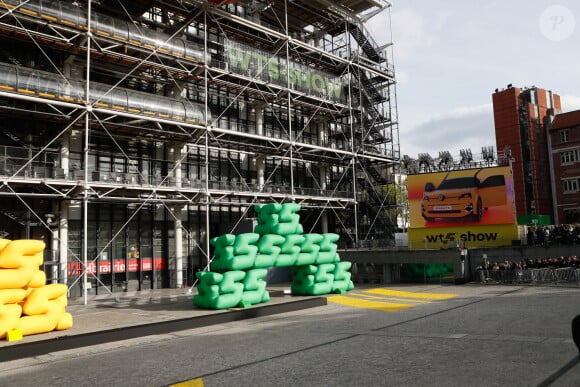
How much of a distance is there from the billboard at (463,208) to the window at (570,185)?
20.2m

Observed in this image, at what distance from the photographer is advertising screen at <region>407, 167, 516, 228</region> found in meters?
30.7

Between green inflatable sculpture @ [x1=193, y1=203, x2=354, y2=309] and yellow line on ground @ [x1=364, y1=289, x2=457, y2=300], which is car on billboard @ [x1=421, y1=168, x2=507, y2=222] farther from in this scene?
green inflatable sculpture @ [x1=193, y1=203, x2=354, y2=309]

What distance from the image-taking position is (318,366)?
373 inches

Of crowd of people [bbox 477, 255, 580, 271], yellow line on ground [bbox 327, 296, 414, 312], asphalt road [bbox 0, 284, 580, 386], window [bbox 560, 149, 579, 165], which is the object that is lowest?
yellow line on ground [bbox 327, 296, 414, 312]

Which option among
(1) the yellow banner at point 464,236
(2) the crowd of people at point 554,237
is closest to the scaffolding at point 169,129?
(1) the yellow banner at point 464,236

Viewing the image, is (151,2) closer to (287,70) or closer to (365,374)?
(287,70)

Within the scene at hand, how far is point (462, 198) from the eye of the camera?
31922 mm

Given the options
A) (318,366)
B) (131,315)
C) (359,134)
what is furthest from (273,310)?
(359,134)

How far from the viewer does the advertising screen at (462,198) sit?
1207 inches

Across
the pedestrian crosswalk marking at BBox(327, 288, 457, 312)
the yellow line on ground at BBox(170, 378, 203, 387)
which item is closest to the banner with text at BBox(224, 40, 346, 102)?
the pedestrian crosswalk marking at BBox(327, 288, 457, 312)

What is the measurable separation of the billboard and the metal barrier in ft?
12.4

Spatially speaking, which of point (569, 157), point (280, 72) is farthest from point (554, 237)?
point (569, 157)

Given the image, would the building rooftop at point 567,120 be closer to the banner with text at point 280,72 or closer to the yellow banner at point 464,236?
the yellow banner at point 464,236

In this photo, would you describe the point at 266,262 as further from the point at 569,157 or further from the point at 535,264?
the point at 569,157
